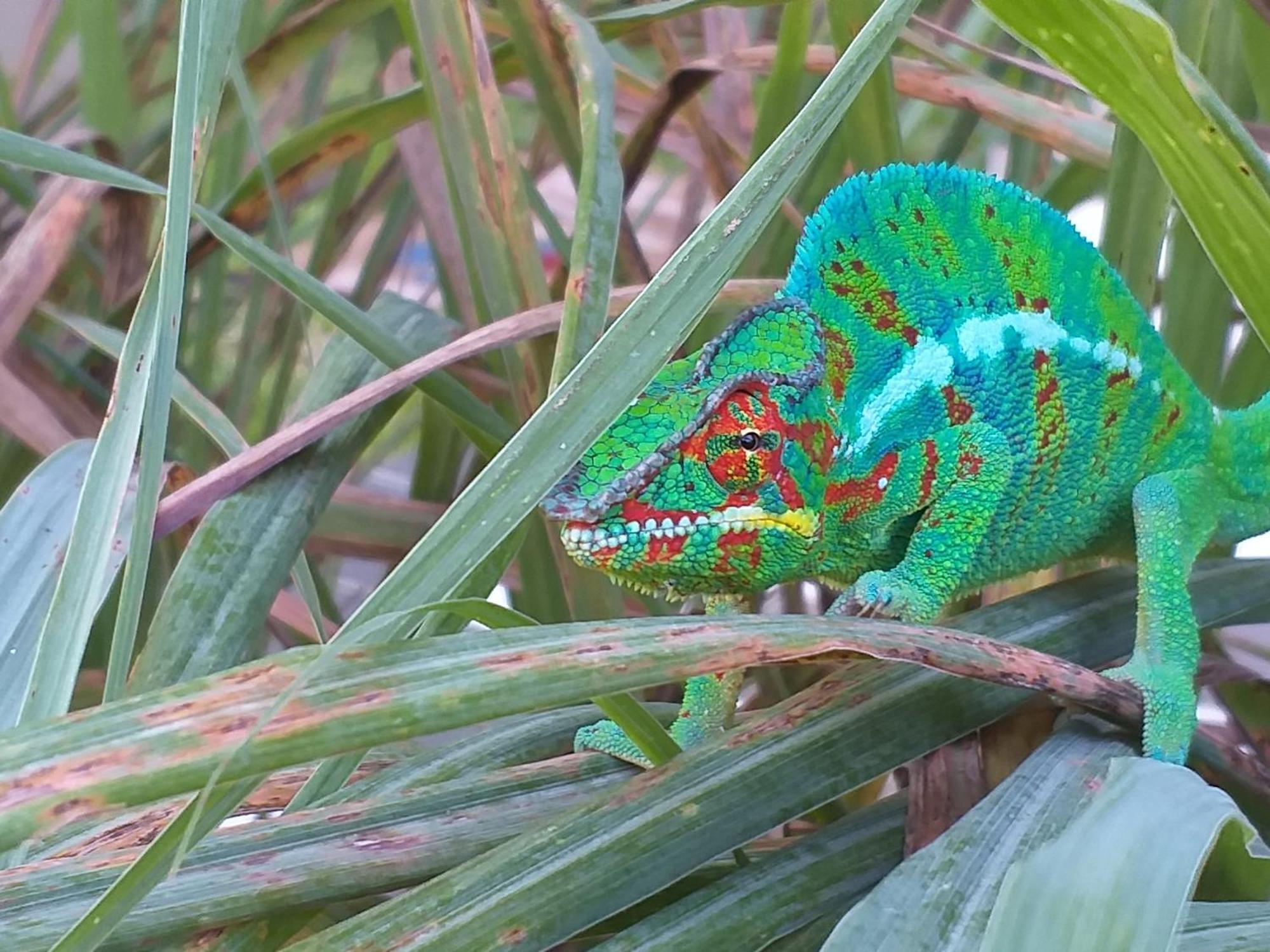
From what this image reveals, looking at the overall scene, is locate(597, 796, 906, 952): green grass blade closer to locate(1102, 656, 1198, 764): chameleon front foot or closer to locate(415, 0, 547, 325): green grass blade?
locate(1102, 656, 1198, 764): chameleon front foot

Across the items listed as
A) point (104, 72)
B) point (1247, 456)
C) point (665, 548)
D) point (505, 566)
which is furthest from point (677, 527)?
point (104, 72)

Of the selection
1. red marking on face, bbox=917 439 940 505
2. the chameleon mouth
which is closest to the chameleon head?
the chameleon mouth

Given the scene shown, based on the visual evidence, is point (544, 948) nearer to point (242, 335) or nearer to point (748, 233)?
point (748, 233)

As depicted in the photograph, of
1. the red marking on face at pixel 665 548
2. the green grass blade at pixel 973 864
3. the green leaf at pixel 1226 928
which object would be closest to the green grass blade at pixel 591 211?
the red marking on face at pixel 665 548

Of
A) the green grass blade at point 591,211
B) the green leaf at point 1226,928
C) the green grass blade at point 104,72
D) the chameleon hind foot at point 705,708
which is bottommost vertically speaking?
the chameleon hind foot at point 705,708

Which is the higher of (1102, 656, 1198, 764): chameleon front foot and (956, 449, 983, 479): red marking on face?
(956, 449, 983, 479): red marking on face

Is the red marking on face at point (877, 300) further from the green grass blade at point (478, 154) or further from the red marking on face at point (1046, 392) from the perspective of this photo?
the green grass blade at point (478, 154)
